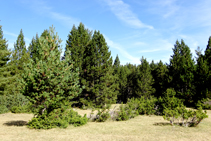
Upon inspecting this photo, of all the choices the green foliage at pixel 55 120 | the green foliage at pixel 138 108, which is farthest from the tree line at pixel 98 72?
the green foliage at pixel 55 120

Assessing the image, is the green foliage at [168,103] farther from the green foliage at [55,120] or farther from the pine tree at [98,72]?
the pine tree at [98,72]

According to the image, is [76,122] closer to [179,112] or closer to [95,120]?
[95,120]

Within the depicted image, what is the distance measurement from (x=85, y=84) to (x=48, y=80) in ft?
51.3

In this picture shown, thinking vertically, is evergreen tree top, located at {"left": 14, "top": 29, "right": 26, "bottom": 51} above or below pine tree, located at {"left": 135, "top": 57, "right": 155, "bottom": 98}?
above

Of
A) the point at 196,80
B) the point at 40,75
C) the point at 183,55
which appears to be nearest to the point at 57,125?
the point at 40,75

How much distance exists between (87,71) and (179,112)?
1614 centimetres

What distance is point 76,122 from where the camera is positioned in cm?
993

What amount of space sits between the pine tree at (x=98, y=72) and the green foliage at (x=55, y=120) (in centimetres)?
1357

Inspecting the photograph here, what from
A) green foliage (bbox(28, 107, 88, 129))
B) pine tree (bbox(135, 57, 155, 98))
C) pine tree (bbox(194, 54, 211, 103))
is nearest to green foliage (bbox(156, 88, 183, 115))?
green foliage (bbox(28, 107, 88, 129))

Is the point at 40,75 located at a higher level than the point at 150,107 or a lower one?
higher

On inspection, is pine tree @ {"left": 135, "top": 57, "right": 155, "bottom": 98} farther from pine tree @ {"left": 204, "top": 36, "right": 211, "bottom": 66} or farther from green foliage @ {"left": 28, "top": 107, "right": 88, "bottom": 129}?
green foliage @ {"left": 28, "top": 107, "right": 88, "bottom": 129}

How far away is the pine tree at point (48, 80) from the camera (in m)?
8.28

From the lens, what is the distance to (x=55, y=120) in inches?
353

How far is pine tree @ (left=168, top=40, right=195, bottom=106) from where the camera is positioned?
23.9 metres
